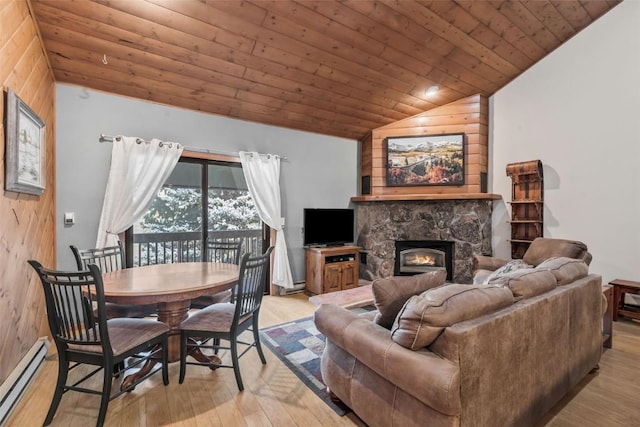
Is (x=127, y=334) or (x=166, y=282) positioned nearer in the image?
(x=127, y=334)

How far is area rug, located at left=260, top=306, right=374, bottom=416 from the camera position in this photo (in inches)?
86.8

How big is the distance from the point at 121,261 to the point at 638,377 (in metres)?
4.71

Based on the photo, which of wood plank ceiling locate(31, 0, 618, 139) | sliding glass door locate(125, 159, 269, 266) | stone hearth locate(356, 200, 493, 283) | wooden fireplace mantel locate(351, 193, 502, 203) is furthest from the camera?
stone hearth locate(356, 200, 493, 283)

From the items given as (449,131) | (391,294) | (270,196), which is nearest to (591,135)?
(449,131)

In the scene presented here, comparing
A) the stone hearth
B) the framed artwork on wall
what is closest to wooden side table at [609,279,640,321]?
the stone hearth

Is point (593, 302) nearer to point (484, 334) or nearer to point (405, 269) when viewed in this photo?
point (484, 334)

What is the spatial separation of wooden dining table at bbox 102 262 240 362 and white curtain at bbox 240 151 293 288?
1.72 metres

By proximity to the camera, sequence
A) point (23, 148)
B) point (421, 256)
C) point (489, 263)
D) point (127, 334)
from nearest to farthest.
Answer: point (127, 334) → point (23, 148) → point (489, 263) → point (421, 256)

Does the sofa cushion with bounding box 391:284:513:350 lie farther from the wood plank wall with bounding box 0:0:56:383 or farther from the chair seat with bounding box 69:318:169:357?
the wood plank wall with bounding box 0:0:56:383

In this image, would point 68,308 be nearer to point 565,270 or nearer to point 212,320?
point 212,320

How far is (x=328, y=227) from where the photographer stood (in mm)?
4973

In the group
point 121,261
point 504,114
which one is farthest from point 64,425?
point 504,114

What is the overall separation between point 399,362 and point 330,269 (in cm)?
315

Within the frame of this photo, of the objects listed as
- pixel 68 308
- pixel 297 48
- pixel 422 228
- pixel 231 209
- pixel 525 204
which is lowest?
pixel 68 308
